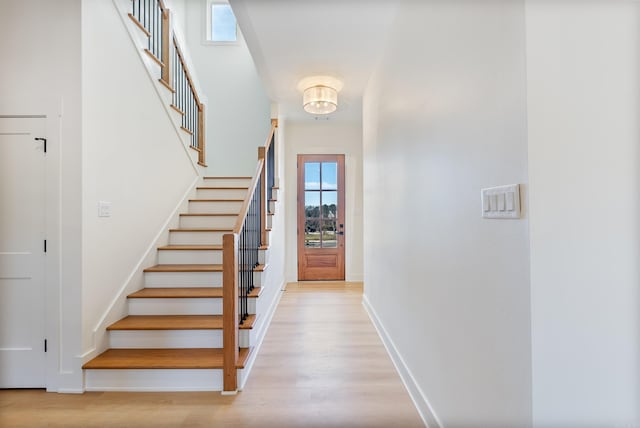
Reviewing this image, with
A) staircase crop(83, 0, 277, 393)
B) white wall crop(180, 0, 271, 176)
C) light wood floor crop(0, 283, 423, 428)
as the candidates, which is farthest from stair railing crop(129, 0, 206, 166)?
light wood floor crop(0, 283, 423, 428)

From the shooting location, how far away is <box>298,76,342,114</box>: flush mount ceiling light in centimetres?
334

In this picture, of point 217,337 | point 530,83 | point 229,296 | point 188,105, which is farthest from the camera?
point 188,105

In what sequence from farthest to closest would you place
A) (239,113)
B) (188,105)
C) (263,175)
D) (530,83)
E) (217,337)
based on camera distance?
(239,113) → (188,105) → (263,175) → (217,337) → (530,83)

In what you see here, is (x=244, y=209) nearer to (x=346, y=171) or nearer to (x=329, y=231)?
(x=329, y=231)

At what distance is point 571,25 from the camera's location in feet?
3.05

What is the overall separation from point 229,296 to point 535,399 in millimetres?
1693

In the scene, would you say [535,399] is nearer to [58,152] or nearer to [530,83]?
[530,83]


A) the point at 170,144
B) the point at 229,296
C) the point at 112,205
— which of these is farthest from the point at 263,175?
the point at 229,296

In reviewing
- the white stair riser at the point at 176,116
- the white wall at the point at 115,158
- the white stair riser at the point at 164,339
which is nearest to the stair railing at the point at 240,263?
the white stair riser at the point at 164,339

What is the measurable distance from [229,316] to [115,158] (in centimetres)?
164

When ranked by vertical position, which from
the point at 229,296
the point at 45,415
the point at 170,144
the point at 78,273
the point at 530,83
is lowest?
the point at 45,415

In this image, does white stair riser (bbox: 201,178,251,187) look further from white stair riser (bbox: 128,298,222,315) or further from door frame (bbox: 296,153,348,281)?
white stair riser (bbox: 128,298,222,315)

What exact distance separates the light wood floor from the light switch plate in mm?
1355

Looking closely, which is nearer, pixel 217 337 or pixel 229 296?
pixel 229 296
